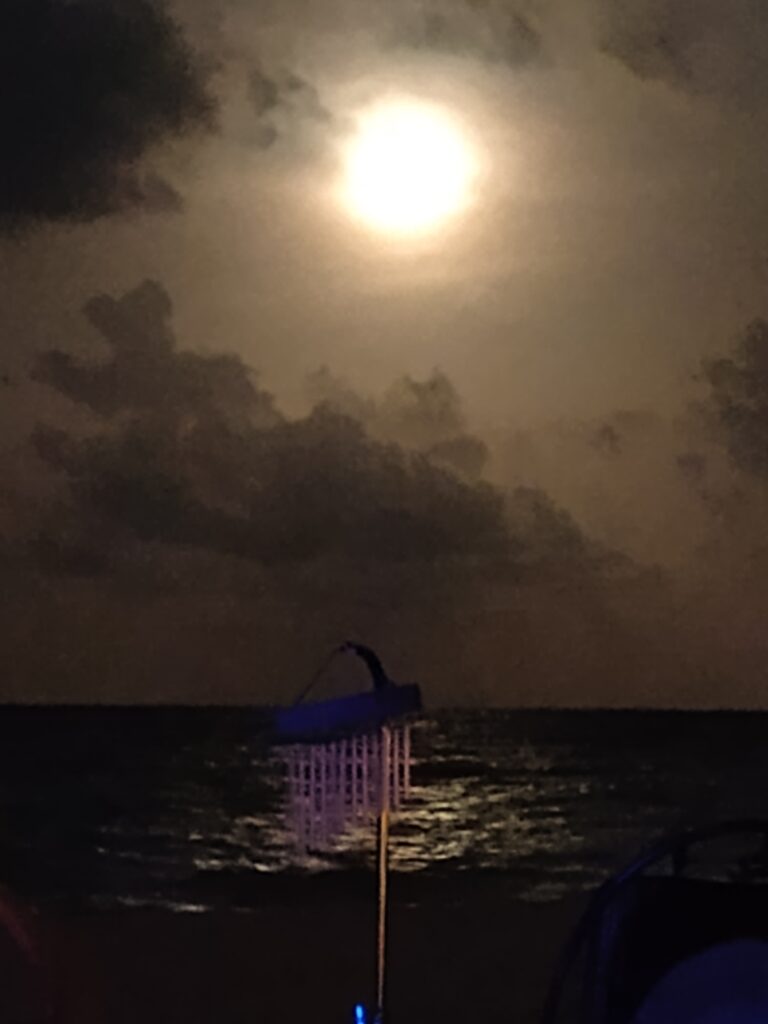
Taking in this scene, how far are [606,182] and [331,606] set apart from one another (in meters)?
1.22

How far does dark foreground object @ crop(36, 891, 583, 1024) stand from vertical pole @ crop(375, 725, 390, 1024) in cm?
76

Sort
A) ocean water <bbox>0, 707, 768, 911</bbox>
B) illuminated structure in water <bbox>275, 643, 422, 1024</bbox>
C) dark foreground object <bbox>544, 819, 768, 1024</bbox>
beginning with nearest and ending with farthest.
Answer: illuminated structure in water <bbox>275, 643, 422, 1024</bbox>
dark foreground object <bbox>544, 819, 768, 1024</bbox>
ocean water <bbox>0, 707, 768, 911</bbox>

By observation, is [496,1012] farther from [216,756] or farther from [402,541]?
[216,756]

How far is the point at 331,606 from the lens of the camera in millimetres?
3555

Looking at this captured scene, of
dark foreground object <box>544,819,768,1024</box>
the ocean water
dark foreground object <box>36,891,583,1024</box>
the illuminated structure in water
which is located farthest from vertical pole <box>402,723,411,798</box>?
the ocean water

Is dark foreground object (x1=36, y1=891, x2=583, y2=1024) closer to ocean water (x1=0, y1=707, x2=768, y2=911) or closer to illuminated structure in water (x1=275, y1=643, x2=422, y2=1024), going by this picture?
illuminated structure in water (x1=275, y1=643, x2=422, y2=1024)

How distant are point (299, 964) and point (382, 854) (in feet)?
3.70

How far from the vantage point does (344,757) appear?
1.19 m

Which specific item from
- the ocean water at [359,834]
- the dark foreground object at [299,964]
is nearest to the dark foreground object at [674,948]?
the dark foreground object at [299,964]

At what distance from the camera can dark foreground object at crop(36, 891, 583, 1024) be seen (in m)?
2.21

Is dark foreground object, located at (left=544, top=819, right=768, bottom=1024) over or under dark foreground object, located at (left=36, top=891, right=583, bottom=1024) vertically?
over

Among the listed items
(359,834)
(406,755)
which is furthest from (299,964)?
(359,834)

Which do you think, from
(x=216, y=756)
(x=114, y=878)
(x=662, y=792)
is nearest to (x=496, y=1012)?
(x=114, y=878)

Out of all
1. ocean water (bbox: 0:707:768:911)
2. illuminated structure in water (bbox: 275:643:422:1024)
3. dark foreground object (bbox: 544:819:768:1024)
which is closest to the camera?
illuminated structure in water (bbox: 275:643:422:1024)
